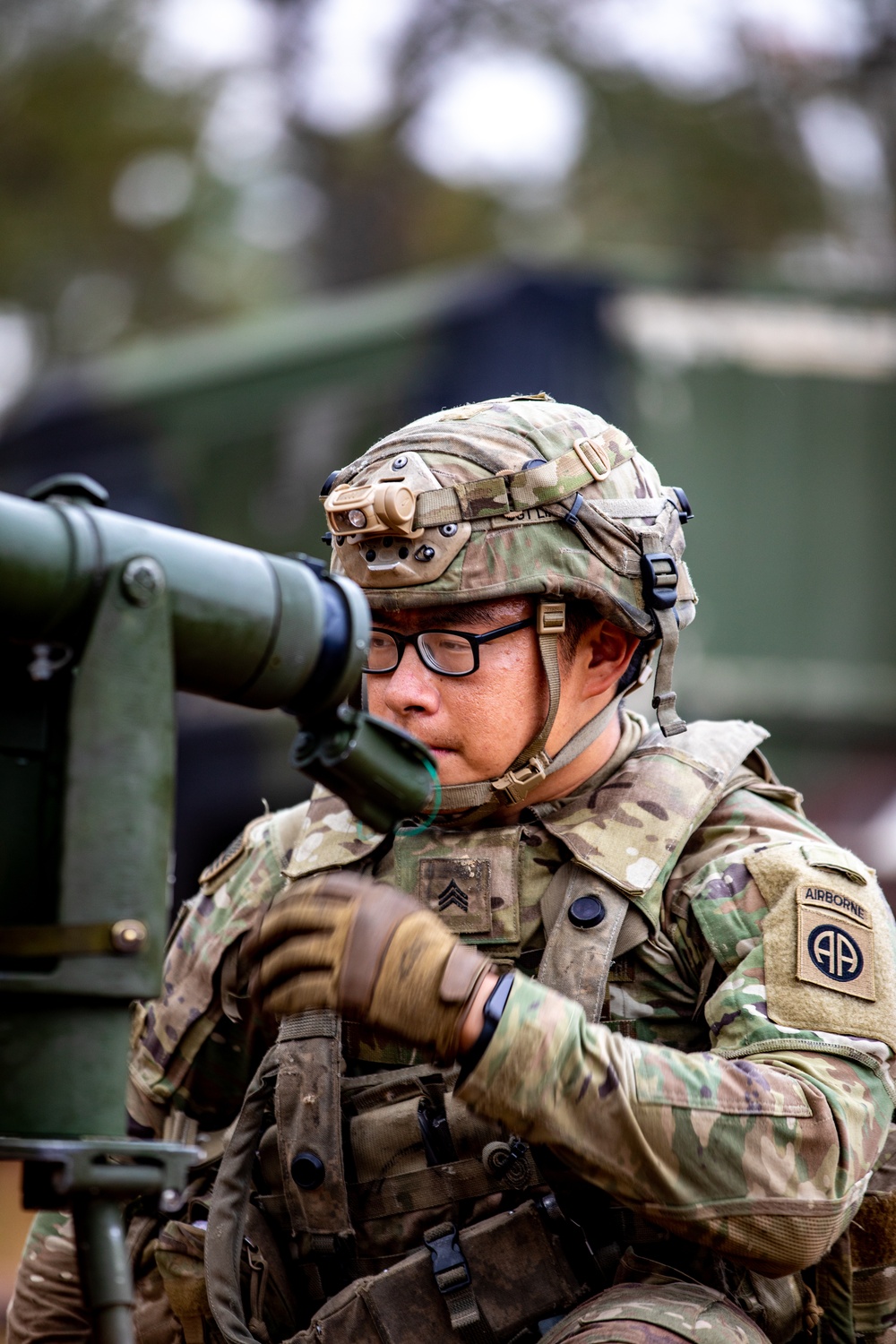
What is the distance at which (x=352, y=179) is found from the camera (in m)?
21.7

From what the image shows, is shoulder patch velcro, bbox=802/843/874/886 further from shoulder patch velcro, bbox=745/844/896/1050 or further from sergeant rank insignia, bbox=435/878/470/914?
sergeant rank insignia, bbox=435/878/470/914

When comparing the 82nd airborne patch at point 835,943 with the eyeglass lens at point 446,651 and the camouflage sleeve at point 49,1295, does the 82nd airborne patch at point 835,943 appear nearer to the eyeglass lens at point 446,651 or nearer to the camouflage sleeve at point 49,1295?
the eyeglass lens at point 446,651

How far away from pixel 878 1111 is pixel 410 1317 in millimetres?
982

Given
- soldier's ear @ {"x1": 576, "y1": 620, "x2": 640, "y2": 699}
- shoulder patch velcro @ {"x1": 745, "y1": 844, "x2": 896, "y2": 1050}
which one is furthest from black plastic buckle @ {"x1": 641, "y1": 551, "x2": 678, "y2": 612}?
shoulder patch velcro @ {"x1": 745, "y1": 844, "x2": 896, "y2": 1050}

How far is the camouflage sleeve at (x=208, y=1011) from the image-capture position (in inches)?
144

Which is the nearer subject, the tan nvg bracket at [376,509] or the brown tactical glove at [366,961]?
the brown tactical glove at [366,961]

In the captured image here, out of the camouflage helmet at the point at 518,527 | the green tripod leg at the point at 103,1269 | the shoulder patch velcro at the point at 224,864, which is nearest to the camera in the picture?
the green tripod leg at the point at 103,1269

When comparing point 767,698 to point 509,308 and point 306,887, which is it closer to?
point 509,308

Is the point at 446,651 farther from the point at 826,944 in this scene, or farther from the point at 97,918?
the point at 97,918

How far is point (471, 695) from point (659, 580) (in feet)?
1.61

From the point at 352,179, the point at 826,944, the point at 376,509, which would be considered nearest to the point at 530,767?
the point at 376,509

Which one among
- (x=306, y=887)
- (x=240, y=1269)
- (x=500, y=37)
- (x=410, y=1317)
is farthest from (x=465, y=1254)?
(x=500, y=37)

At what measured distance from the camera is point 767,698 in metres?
11.9

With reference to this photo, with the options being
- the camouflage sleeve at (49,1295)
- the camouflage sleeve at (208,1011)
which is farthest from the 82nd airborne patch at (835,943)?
the camouflage sleeve at (49,1295)
